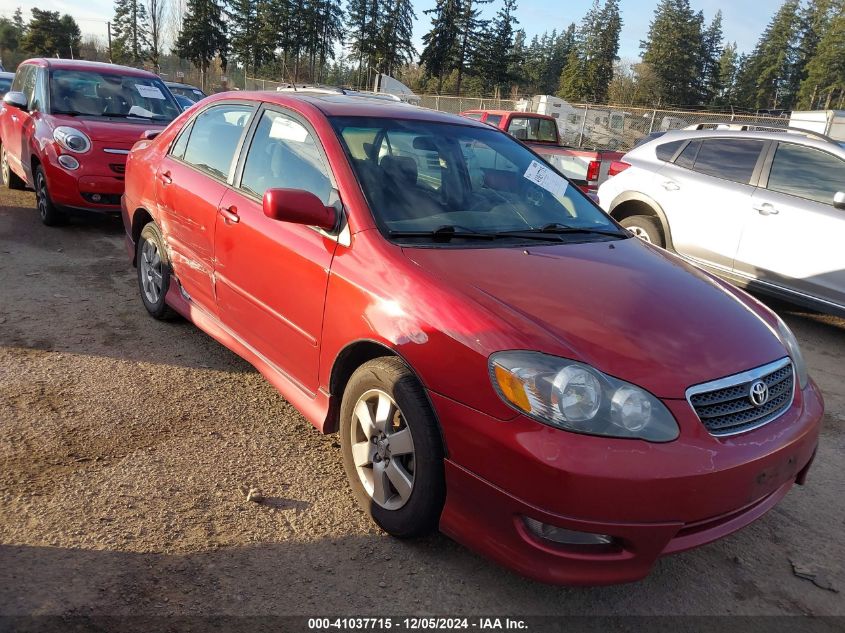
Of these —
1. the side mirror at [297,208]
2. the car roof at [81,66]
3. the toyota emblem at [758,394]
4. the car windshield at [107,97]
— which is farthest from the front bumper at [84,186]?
the toyota emblem at [758,394]

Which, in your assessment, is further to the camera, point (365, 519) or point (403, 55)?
point (403, 55)

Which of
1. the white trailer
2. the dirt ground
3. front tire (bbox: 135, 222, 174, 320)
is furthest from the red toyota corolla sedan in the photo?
the white trailer

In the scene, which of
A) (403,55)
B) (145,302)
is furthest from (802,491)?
(403,55)

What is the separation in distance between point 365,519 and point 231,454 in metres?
0.83

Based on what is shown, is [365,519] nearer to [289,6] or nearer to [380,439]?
[380,439]

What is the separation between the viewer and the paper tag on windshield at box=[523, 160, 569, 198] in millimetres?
3680

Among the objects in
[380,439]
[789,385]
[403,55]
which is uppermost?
[403,55]

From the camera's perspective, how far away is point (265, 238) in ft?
10.8

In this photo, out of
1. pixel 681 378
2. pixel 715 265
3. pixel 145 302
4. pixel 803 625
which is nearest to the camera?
pixel 681 378

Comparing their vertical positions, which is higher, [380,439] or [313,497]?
[380,439]

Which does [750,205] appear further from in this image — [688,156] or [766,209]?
[688,156]

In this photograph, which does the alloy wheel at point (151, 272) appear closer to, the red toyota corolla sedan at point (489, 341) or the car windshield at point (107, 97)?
the red toyota corolla sedan at point (489, 341)

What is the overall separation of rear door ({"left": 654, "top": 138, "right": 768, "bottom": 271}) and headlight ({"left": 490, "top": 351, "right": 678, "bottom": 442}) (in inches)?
182

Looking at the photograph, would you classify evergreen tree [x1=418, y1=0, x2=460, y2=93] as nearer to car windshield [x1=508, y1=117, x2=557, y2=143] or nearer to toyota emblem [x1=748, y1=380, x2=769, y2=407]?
car windshield [x1=508, y1=117, x2=557, y2=143]
